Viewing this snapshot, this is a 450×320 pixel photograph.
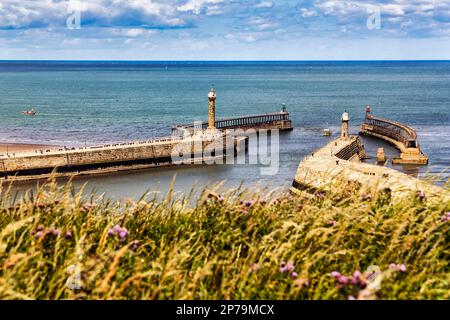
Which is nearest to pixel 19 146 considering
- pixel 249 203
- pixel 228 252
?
pixel 249 203

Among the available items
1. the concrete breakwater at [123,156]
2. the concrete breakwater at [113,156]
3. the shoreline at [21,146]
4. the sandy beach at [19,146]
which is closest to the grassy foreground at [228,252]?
the concrete breakwater at [123,156]

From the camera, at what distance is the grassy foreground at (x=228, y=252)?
6133 mm

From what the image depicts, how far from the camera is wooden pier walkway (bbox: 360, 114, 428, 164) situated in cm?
5281

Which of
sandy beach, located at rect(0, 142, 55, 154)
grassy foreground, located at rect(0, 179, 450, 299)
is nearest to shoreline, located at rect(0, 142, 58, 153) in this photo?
sandy beach, located at rect(0, 142, 55, 154)

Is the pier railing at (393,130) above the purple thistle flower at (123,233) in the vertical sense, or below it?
below

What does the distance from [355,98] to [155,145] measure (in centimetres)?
9603

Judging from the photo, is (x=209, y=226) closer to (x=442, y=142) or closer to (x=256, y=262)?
(x=256, y=262)

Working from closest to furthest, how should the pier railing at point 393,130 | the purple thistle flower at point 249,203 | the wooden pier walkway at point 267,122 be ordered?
the purple thistle flower at point 249,203, the pier railing at point 393,130, the wooden pier walkway at point 267,122

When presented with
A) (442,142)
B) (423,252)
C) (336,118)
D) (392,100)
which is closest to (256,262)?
(423,252)

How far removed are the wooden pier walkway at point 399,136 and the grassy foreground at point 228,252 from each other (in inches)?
1805

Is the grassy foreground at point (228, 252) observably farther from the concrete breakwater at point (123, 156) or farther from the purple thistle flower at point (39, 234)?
the concrete breakwater at point (123, 156)
